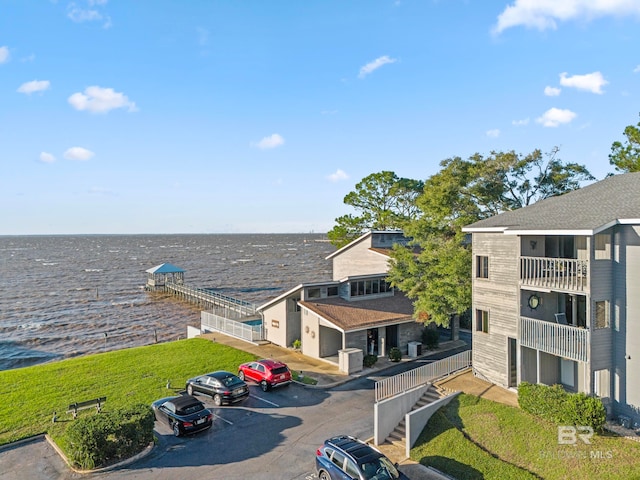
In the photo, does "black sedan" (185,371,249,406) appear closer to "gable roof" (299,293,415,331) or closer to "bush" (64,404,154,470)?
"bush" (64,404,154,470)

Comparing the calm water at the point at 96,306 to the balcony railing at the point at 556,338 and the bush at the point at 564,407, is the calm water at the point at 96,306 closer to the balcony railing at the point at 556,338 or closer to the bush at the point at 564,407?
the balcony railing at the point at 556,338

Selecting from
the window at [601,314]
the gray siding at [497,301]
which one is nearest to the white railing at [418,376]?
the gray siding at [497,301]

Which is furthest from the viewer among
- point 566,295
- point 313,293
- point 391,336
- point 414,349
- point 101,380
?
point 313,293

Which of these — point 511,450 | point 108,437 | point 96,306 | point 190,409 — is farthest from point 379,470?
point 96,306

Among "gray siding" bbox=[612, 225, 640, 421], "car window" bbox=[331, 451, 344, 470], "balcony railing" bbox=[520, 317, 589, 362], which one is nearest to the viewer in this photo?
"car window" bbox=[331, 451, 344, 470]

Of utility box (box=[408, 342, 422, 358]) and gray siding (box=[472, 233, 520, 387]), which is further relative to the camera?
utility box (box=[408, 342, 422, 358])

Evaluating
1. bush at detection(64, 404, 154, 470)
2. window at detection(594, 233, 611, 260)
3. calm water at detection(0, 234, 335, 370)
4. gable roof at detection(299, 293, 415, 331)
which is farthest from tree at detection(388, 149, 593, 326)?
calm water at detection(0, 234, 335, 370)

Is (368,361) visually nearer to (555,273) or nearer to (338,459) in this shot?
(555,273)
